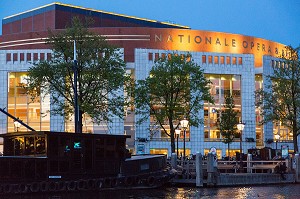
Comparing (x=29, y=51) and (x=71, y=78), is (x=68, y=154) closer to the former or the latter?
(x=71, y=78)

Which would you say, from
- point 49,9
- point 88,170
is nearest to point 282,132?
point 49,9

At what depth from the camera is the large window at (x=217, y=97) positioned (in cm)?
9388

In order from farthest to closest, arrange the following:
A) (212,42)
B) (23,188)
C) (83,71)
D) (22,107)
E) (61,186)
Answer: (212,42)
(22,107)
(83,71)
(61,186)
(23,188)

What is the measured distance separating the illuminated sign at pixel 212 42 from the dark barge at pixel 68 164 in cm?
5982

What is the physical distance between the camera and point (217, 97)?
95.4 m

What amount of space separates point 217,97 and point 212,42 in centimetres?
1076

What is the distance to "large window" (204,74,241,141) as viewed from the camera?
93.9 meters

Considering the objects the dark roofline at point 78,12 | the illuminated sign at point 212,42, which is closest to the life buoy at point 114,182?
the illuminated sign at point 212,42

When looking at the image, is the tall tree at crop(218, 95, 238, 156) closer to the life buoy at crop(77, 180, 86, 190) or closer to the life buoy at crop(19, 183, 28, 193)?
the life buoy at crop(77, 180, 86, 190)

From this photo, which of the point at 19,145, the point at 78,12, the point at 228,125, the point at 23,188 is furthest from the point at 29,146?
the point at 78,12

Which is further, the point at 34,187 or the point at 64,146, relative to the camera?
→ the point at 64,146

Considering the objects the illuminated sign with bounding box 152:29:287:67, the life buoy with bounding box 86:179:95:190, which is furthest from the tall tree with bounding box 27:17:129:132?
the illuminated sign with bounding box 152:29:287:67

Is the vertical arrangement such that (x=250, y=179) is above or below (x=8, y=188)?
below

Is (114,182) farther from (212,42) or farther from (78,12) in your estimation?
(78,12)
